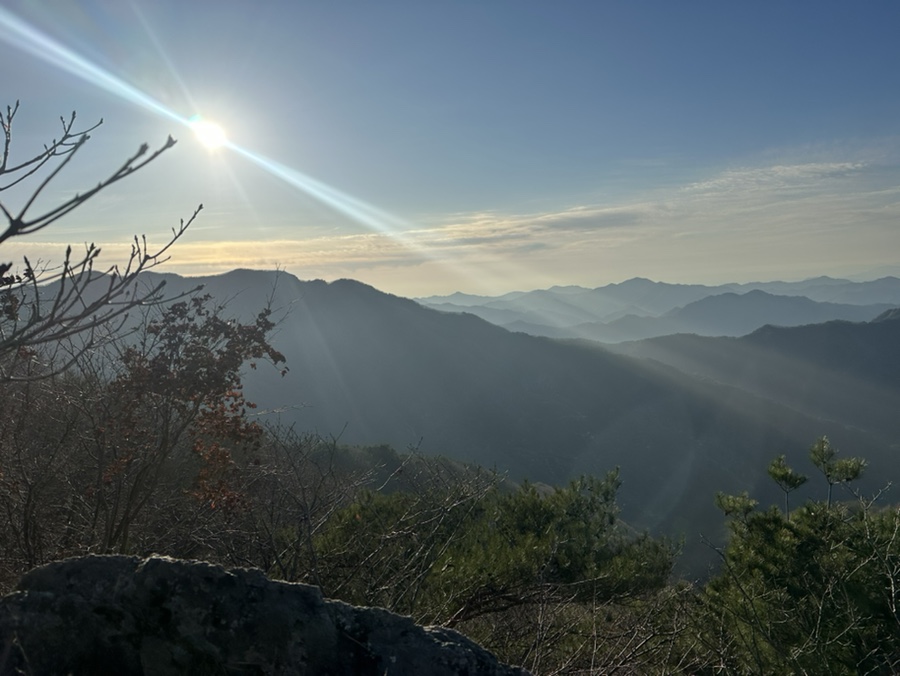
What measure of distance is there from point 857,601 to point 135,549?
6554 millimetres

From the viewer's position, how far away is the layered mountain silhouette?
8362 cm

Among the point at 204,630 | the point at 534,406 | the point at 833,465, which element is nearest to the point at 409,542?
the point at 204,630

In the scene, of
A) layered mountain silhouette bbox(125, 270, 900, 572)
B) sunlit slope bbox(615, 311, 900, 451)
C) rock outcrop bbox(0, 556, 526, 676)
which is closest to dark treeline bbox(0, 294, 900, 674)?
rock outcrop bbox(0, 556, 526, 676)

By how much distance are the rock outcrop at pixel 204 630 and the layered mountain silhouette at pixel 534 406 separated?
6781cm

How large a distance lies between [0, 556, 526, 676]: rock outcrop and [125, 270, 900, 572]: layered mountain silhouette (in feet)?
222

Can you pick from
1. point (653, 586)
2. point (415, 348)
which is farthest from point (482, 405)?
point (653, 586)

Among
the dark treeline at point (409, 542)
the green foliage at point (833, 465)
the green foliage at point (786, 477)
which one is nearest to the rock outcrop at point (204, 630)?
the dark treeline at point (409, 542)

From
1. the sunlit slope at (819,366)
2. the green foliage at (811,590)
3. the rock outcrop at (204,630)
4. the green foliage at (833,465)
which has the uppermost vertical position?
the rock outcrop at (204,630)

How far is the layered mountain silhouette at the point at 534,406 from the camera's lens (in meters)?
83.6

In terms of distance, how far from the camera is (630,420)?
320 feet

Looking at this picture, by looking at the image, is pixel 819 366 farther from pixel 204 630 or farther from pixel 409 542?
pixel 204 630

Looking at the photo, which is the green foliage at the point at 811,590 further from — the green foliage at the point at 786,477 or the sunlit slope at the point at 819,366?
the sunlit slope at the point at 819,366

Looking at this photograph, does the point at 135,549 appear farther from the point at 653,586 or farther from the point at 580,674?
the point at 653,586

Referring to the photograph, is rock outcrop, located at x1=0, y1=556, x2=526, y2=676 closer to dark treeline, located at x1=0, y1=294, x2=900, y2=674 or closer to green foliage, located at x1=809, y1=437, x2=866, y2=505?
dark treeline, located at x1=0, y1=294, x2=900, y2=674
